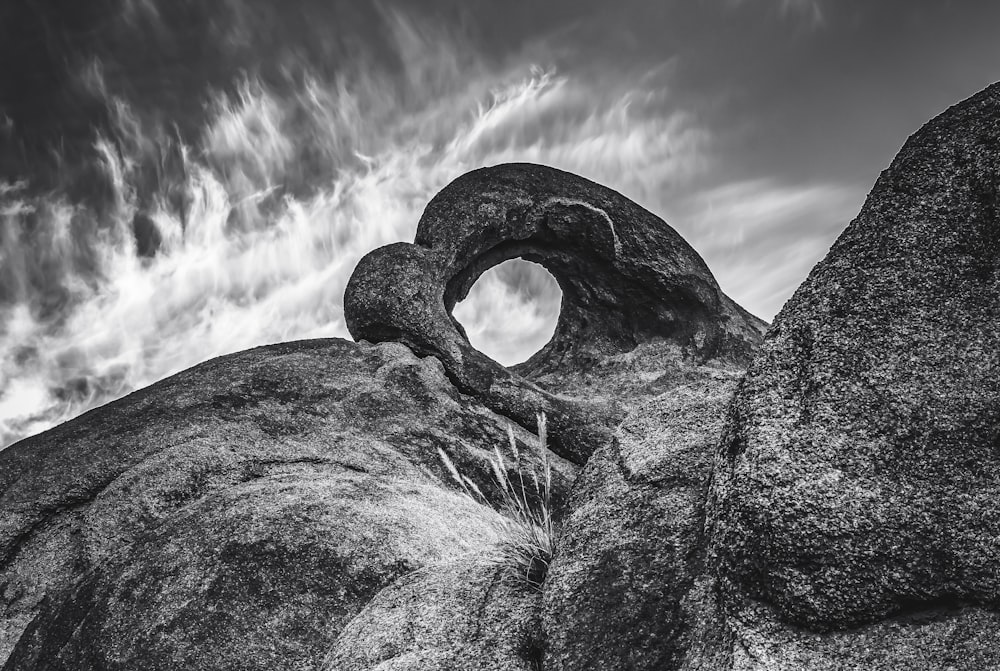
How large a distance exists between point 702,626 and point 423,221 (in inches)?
280

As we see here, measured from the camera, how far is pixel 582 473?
4.12m

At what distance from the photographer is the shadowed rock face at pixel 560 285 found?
877cm

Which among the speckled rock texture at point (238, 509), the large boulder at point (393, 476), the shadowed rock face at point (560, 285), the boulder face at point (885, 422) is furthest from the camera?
the shadowed rock face at point (560, 285)

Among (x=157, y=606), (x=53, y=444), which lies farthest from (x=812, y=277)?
(x=53, y=444)

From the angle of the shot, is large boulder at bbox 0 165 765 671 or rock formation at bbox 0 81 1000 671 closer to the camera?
rock formation at bbox 0 81 1000 671

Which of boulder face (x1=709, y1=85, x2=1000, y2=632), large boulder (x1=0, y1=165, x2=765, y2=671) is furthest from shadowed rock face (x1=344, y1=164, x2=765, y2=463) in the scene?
boulder face (x1=709, y1=85, x2=1000, y2=632)

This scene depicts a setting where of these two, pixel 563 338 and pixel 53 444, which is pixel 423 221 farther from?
pixel 53 444

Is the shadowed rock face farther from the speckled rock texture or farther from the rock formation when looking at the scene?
the speckled rock texture

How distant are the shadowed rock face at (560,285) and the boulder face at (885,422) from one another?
221 inches

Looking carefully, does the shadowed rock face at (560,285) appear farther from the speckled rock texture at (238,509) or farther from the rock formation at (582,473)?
the speckled rock texture at (238,509)

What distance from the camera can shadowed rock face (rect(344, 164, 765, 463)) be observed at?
8.77m

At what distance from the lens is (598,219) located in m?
10.2

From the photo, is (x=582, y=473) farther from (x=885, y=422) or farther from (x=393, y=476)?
(x=393, y=476)

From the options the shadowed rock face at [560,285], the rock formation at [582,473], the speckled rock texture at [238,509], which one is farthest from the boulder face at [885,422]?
the shadowed rock face at [560,285]
